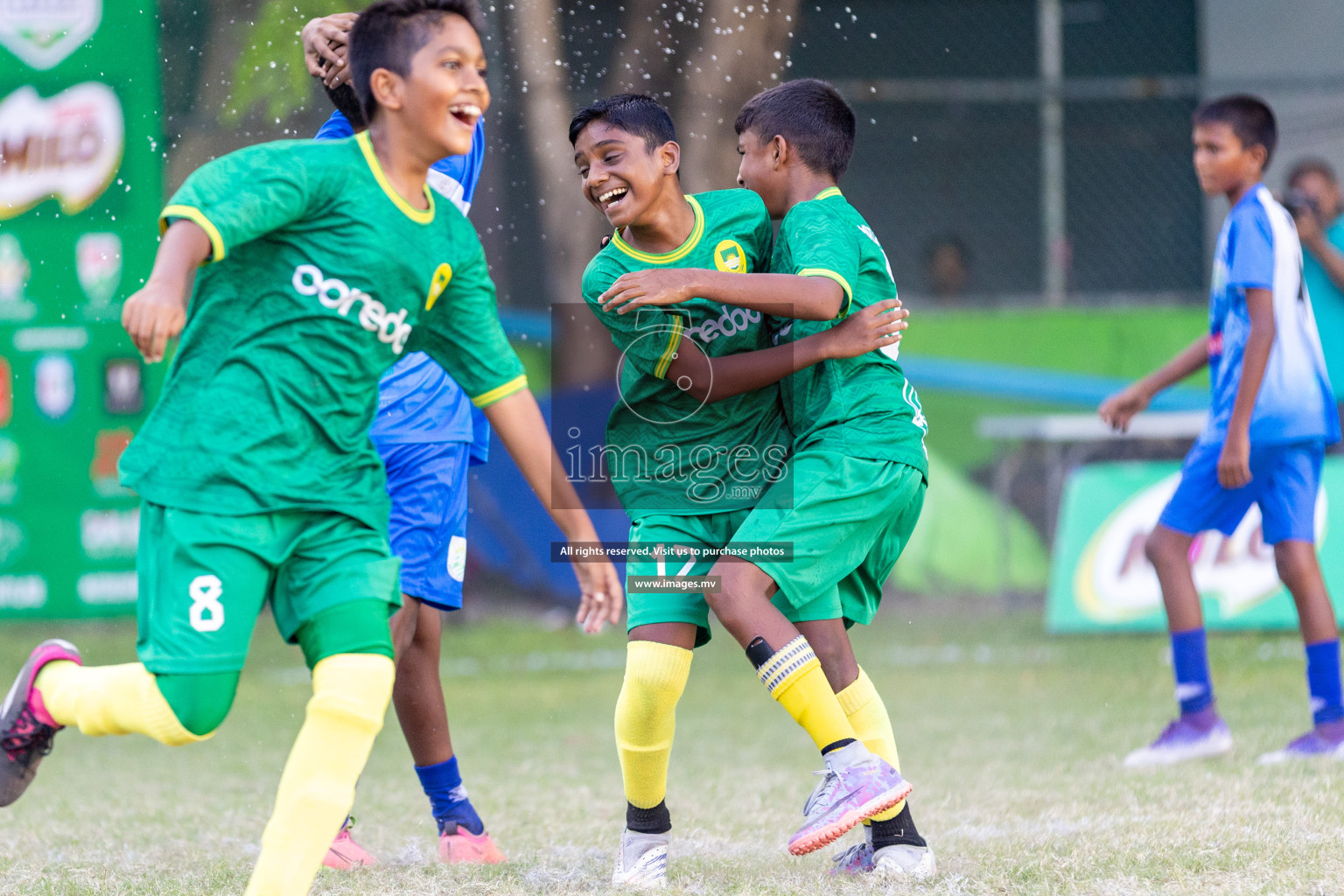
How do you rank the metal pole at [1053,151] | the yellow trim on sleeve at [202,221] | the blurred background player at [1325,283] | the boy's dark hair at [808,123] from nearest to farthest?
the yellow trim on sleeve at [202,221] → the boy's dark hair at [808,123] → the blurred background player at [1325,283] → the metal pole at [1053,151]

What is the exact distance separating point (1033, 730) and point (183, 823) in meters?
3.21

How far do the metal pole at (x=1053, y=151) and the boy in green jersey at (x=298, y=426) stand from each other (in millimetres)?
7265

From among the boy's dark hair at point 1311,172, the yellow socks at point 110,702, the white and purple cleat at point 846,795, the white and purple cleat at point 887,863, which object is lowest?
the white and purple cleat at point 887,863

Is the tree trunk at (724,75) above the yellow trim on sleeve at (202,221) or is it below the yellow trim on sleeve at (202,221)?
above

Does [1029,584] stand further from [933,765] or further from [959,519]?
[933,765]

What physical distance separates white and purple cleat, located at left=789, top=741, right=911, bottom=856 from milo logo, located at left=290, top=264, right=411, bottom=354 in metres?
1.32

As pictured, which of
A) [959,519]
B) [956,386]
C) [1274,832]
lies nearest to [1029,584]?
[959,519]

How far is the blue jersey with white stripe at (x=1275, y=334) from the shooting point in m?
5.04

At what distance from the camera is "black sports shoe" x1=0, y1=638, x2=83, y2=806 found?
3051mm

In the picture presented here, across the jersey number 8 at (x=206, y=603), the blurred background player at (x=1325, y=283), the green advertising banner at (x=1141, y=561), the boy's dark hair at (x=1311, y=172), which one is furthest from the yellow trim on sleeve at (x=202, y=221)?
the boy's dark hair at (x=1311, y=172)

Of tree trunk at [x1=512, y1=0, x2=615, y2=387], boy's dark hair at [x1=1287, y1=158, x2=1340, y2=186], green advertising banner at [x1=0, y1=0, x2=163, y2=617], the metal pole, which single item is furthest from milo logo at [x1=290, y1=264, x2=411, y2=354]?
the metal pole

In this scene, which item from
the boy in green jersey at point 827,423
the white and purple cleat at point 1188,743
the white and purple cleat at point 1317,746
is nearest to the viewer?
the boy in green jersey at point 827,423

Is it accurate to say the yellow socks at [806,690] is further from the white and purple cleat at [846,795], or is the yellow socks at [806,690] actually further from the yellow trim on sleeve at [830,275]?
the yellow trim on sleeve at [830,275]

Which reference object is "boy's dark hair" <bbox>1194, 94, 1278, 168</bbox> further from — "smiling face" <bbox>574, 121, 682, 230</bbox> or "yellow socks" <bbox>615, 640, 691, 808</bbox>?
"yellow socks" <bbox>615, 640, 691, 808</bbox>
